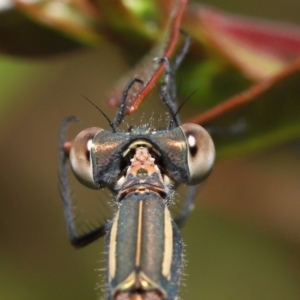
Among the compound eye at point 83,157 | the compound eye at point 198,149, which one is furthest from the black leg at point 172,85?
the compound eye at point 83,157

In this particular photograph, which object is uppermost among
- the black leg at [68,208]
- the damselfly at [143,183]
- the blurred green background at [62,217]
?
the blurred green background at [62,217]

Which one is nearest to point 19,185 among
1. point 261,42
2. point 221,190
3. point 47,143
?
point 47,143

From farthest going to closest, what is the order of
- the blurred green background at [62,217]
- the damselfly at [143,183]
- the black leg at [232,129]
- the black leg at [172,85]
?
the blurred green background at [62,217], the black leg at [232,129], the black leg at [172,85], the damselfly at [143,183]

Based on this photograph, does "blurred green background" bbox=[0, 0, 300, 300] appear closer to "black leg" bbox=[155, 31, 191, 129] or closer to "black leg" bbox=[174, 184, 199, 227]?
"black leg" bbox=[174, 184, 199, 227]

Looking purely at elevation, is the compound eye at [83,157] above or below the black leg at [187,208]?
below

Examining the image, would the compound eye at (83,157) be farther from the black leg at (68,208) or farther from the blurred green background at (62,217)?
the blurred green background at (62,217)

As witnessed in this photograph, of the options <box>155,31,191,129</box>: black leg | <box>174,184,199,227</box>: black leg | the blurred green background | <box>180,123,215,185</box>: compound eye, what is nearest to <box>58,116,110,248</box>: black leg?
<box>174,184,199,227</box>: black leg

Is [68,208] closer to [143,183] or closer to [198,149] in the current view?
[143,183]

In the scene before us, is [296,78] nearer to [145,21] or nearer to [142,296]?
[145,21]
